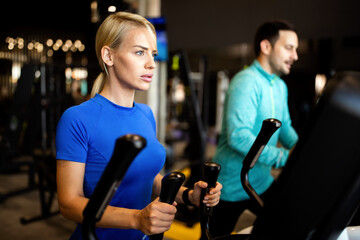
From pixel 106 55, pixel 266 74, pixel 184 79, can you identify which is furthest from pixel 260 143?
pixel 184 79

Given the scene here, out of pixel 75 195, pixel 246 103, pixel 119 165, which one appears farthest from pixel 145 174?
pixel 246 103

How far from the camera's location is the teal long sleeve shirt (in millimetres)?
1426

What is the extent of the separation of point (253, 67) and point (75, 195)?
1.15m

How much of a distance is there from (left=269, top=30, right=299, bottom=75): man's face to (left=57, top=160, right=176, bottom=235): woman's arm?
1.11m

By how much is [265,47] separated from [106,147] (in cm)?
106

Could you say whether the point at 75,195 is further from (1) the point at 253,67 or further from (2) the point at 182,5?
(2) the point at 182,5

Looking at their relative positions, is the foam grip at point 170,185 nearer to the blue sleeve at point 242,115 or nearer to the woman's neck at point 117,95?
the woman's neck at point 117,95

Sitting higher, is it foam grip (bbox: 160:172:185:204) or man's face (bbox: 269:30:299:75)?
man's face (bbox: 269:30:299:75)

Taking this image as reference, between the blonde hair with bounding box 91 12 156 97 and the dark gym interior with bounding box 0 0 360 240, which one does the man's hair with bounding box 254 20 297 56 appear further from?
the blonde hair with bounding box 91 12 156 97

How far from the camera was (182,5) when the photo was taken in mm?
5332

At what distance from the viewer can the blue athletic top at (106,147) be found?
2.78 feet

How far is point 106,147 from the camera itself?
2.91 feet

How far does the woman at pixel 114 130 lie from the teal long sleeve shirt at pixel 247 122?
1.71 ft

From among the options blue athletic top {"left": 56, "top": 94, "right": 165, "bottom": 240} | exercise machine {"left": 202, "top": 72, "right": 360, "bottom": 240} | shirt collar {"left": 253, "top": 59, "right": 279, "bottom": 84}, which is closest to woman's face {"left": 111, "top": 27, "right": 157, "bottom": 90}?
blue athletic top {"left": 56, "top": 94, "right": 165, "bottom": 240}
